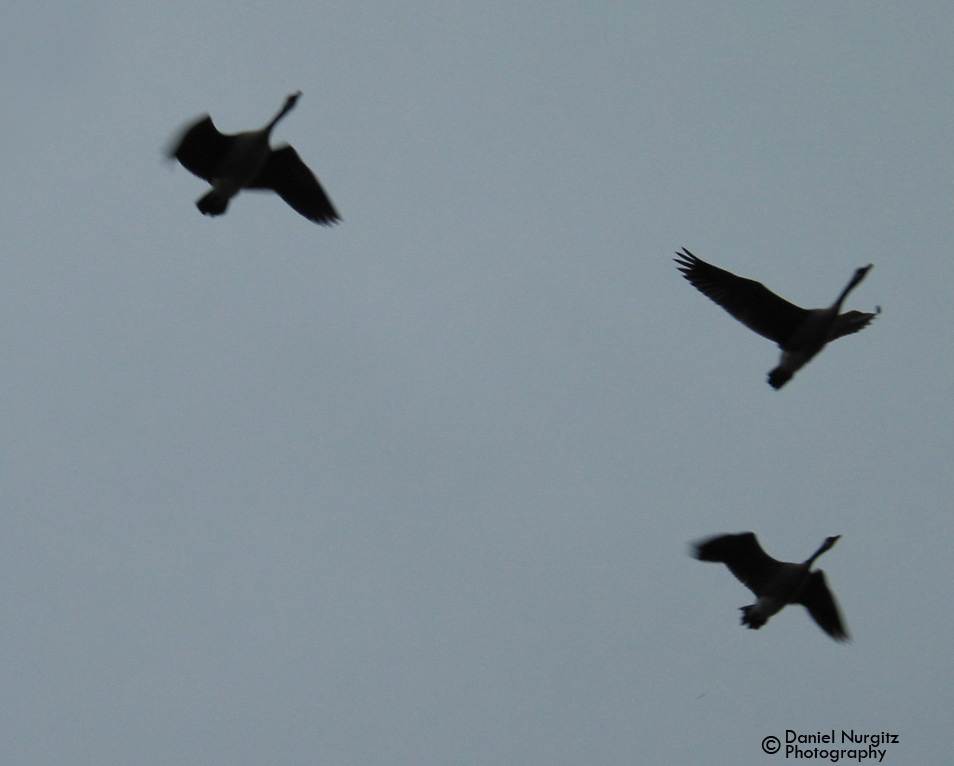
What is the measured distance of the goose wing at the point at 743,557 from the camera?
17391 mm

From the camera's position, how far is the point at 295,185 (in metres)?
17.7

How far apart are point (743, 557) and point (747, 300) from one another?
4.09 m

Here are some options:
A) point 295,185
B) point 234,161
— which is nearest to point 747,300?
point 295,185

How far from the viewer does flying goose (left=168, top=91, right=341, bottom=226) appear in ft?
53.5

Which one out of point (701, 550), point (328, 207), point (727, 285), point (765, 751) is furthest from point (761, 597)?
point (328, 207)

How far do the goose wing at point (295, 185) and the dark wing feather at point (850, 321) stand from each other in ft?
26.2

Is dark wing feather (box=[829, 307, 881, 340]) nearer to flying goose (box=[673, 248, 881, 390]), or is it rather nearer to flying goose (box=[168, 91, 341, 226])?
flying goose (box=[673, 248, 881, 390])

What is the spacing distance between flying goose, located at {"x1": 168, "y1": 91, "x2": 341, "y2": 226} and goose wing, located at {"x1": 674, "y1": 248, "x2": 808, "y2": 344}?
628 cm

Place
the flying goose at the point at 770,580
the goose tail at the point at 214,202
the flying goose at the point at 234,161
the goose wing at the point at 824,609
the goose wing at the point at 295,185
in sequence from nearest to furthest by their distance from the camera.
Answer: the flying goose at the point at 234,161, the goose tail at the point at 214,202, the flying goose at the point at 770,580, the goose wing at the point at 295,185, the goose wing at the point at 824,609

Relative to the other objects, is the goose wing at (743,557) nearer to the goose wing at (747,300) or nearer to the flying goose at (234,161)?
the goose wing at (747,300)

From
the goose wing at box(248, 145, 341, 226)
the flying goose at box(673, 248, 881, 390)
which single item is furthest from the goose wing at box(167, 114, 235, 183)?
the flying goose at box(673, 248, 881, 390)

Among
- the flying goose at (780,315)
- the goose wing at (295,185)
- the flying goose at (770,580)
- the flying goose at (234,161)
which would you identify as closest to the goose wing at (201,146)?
the flying goose at (234,161)

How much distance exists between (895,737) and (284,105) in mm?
15345

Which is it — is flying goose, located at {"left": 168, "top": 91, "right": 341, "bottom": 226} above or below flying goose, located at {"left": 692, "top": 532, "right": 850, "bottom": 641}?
above
